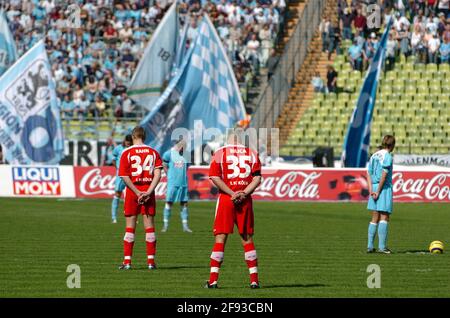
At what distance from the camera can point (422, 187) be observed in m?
40.8

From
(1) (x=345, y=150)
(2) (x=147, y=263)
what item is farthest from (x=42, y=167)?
→ (2) (x=147, y=263)

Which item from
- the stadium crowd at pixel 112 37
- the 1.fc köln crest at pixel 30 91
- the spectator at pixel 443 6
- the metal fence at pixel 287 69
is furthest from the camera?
the spectator at pixel 443 6

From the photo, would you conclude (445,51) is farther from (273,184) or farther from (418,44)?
(273,184)

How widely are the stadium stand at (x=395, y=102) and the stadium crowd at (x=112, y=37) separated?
2781mm

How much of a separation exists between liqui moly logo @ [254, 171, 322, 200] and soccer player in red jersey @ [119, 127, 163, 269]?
21854 millimetres

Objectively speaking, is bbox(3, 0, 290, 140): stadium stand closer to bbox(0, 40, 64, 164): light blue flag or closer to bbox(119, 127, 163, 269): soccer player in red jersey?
bbox(0, 40, 64, 164): light blue flag

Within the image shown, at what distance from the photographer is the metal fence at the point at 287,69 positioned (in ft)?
158

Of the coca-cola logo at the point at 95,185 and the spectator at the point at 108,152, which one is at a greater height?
the spectator at the point at 108,152

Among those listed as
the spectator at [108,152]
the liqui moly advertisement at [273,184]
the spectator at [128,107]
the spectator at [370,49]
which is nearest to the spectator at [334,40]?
the spectator at [370,49]

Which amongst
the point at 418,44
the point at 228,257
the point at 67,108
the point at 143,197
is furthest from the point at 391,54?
the point at 143,197

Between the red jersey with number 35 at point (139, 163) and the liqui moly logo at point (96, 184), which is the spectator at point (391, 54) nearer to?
the liqui moly logo at point (96, 184)

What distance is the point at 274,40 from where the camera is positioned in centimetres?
5191

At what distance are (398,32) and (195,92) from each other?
13.9 m
